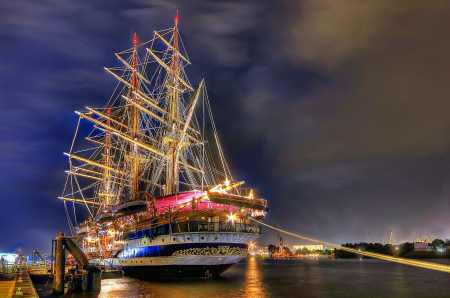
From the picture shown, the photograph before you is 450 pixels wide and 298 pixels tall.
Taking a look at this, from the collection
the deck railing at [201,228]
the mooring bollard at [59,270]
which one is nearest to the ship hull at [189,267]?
the deck railing at [201,228]

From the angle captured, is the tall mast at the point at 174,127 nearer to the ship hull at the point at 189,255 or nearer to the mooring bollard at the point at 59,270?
the ship hull at the point at 189,255

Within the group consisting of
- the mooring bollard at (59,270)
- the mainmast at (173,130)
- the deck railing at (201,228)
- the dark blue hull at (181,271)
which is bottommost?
the dark blue hull at (181,271)

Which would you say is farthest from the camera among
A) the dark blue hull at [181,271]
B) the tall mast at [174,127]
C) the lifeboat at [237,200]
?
the tall mast at [174,127]

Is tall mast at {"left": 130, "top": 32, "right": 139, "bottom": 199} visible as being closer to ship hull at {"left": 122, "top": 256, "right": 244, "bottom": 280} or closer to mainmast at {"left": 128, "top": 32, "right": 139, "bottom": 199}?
mainmast at {"left": 128, "top": 32, "right": 139, "bottom": 199}

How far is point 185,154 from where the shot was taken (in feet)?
219

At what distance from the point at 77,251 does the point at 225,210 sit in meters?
18.2

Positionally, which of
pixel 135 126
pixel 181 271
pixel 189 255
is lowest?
pixel 181 271

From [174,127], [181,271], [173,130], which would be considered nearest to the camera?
[181,271]

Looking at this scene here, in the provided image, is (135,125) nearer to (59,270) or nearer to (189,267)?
(189,267)

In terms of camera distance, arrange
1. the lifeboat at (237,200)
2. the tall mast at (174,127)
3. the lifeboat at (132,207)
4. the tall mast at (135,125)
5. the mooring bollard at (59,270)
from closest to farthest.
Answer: the mooring bollard at (59,270), the lifeboat at (237,200), the lifeboat at (132,207), the tall mast at (174,127), the tall mast at (135,125)

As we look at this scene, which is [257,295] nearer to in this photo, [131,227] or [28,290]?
[28,290]

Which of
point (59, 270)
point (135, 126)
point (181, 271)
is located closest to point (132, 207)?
point (181, 271)

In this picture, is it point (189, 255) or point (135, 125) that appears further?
point (135, 125)

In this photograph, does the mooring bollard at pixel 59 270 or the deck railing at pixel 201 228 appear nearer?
the mooring bollard at pixel 59 270
